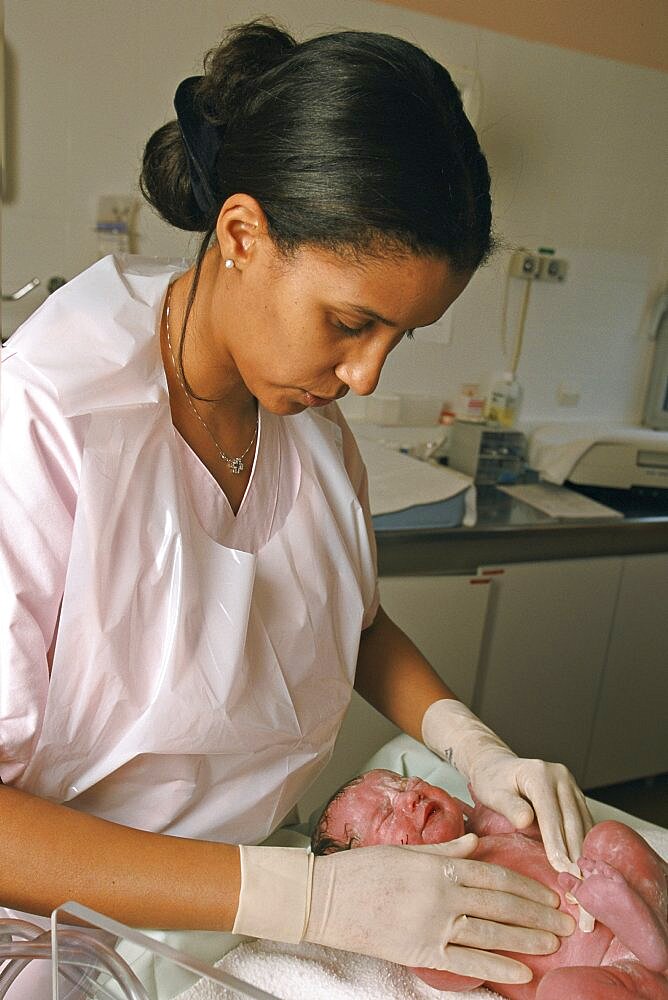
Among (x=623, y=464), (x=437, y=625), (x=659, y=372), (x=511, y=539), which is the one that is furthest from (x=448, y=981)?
(x=659, y=372)

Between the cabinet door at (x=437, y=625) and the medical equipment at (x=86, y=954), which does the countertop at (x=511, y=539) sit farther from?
the medical equipment at (x=86, y=954)

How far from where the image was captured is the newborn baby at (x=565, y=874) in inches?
39.5

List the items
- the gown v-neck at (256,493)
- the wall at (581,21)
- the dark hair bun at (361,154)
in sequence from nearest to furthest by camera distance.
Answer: the dark hair bun at (361,154), the gown v-neck at (256,493), the wall at (581,21)

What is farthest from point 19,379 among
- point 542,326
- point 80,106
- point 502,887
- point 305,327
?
→ point 542,326

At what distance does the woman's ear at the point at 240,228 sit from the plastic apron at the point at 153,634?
158 mm

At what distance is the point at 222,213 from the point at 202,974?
0.74 meters

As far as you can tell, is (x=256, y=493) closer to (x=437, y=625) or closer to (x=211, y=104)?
(x=211, y=104)

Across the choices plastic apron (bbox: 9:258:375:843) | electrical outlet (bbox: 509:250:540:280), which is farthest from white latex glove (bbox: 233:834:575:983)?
electrical outlet (bbox: 509:250:540:280)

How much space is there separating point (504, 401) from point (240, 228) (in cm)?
220

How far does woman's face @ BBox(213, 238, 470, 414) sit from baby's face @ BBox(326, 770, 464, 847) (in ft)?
1.87

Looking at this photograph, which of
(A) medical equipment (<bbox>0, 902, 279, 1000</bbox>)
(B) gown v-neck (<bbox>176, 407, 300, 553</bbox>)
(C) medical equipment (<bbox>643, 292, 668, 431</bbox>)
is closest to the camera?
(A) medical equipment (<bbox>0, 902, 279, 1000</bbox>)

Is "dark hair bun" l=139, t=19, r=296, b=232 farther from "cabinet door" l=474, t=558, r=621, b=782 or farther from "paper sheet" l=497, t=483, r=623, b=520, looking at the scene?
"paper sheet" l=497, t=483, r=623, b=520

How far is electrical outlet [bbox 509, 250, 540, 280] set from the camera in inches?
120

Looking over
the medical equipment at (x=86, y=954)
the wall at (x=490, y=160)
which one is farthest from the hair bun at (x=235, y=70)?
the wall at (x=490, y=160)
